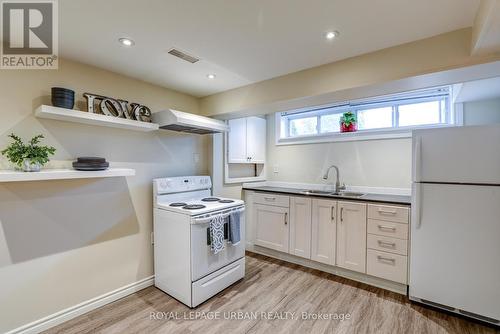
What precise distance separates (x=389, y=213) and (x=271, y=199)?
144 cm

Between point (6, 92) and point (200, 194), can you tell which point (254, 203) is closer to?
point (200, 194)

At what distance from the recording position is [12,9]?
1412 millimetres

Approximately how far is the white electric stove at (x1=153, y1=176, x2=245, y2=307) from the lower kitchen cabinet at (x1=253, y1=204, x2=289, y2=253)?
2.38 feet

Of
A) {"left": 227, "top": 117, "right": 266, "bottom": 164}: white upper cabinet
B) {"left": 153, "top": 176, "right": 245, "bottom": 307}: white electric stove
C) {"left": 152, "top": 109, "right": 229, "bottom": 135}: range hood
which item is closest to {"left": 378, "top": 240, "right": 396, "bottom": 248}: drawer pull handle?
{"left": 153, "top": 176, "right": 245, "bottom": 307}: white electric stove

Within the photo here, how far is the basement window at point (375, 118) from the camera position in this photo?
9.13 ft

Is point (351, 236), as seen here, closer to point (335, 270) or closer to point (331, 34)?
point (335, 270)

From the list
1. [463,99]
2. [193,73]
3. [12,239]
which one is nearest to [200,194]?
[193,73]

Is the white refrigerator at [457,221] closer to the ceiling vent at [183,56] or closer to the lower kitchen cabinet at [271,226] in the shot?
the lower kitchen cabinet at [271,226]

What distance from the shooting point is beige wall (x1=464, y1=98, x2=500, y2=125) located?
8.15 feet

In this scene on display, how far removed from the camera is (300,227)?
3.00 meters

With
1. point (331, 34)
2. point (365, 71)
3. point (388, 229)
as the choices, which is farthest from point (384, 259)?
point (331, 34)

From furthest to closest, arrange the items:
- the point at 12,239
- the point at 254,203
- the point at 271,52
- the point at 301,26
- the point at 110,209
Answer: the point at 254,203
the point at 110,209
the point at 271,52
the point at 12,239
the point at 301,26

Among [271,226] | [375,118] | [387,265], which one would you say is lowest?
[387,265]

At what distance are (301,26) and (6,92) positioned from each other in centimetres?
221
